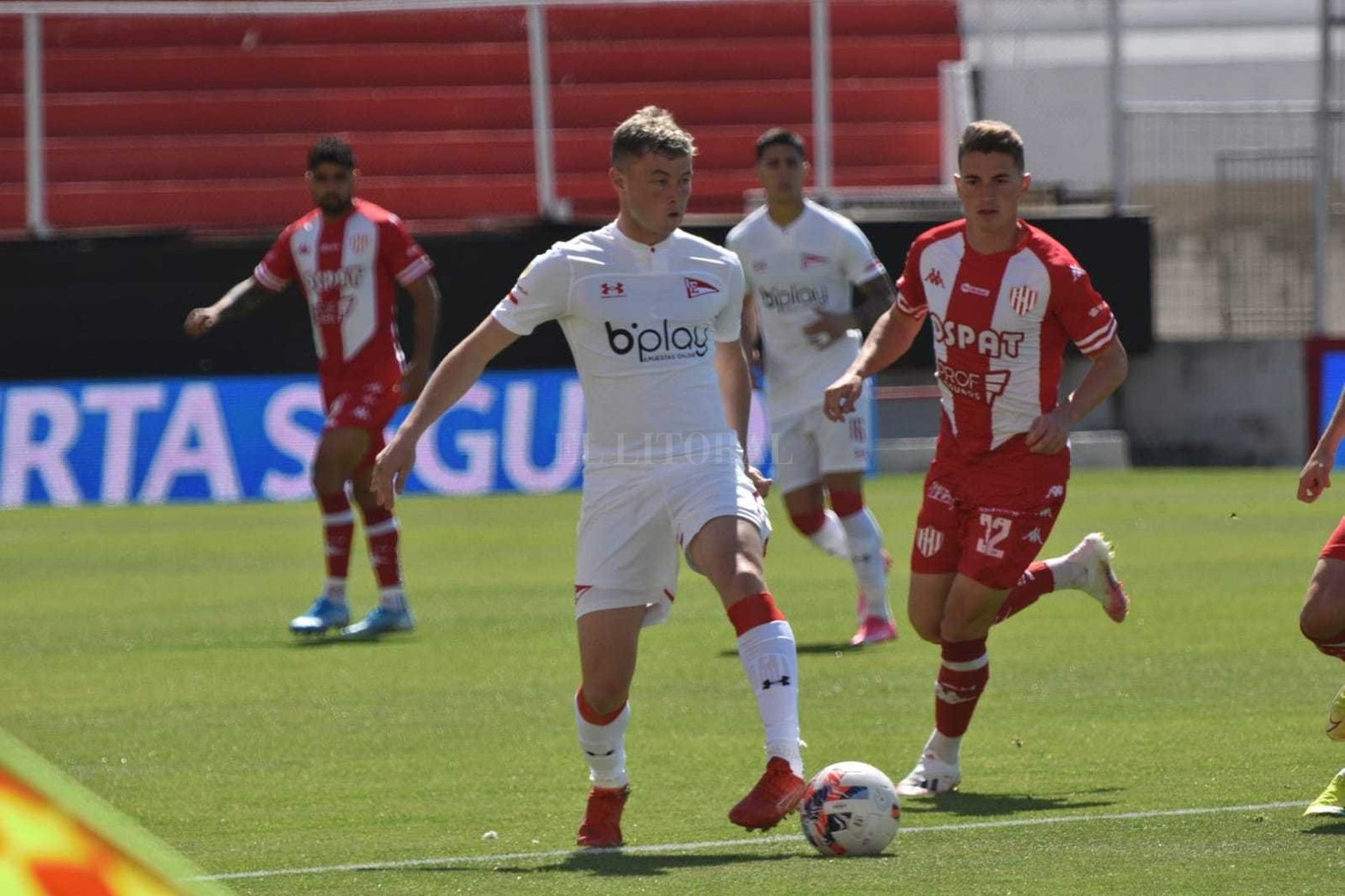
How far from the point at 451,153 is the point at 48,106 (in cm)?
450

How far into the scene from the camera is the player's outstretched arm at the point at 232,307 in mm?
10961

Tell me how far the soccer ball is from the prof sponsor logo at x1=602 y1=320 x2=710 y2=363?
1.30 metres

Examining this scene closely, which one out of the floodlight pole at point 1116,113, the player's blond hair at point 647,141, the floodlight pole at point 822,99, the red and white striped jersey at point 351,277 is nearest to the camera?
the player's blond hair at point 647,141

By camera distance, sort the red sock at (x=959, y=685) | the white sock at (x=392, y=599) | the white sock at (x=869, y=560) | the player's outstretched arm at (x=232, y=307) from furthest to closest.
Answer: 1. the white sock at (x=392, y=599)
2. the player's outstretched arm at (x=232, y=307)
3. the white sock at (x=869, y=560)
4. the red sock at (x=959, y=685)

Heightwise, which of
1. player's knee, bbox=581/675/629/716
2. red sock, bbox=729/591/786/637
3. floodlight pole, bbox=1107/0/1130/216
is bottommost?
player's knee, bbox=581/675/629/716

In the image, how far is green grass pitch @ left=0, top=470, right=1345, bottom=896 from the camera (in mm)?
5719

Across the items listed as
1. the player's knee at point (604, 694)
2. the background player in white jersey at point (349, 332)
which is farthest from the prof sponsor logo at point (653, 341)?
the background player in white jersey at point (349, 332)

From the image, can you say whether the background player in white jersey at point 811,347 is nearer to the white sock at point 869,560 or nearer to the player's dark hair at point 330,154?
the white sock at point 869,560

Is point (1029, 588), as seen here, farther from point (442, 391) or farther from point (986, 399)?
point (442, 391)

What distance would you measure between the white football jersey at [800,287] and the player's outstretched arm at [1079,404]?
418cm

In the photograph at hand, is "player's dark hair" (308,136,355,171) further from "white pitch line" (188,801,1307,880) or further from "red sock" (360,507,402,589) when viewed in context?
"white pitch line" (188,801,1307,880)

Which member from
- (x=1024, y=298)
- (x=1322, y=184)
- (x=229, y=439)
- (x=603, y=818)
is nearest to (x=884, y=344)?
(x=1024, y=298)

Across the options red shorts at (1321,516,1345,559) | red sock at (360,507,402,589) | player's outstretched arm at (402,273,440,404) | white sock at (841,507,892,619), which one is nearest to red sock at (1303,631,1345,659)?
red shorts at (1321,516,1345,559)

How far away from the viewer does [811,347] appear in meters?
11.1
